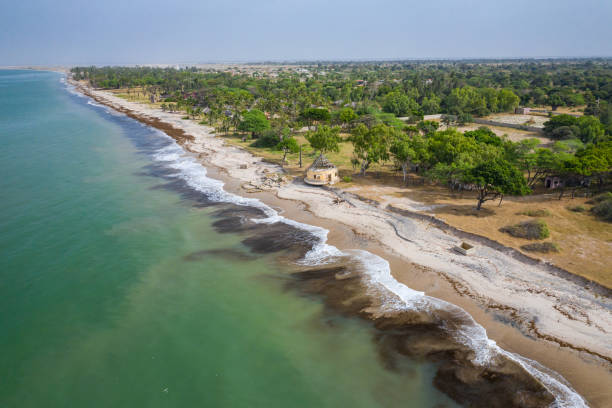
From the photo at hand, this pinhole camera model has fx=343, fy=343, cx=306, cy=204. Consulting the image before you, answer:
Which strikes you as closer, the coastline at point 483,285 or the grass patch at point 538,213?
the coastline at point 483,285

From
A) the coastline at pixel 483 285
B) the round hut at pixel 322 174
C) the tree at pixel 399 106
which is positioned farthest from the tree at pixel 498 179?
the tree at pixel 399 106

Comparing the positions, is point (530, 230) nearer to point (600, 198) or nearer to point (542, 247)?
point (542, 247)

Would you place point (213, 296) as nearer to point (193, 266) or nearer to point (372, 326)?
point (193, 266)

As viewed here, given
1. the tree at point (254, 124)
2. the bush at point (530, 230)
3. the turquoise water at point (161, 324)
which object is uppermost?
the tree at point (254, 124)

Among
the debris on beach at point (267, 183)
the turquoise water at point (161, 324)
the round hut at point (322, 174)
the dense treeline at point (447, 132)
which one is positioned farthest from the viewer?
the debris on beach at point (267, 183)

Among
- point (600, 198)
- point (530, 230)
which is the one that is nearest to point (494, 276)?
point (530, 230)

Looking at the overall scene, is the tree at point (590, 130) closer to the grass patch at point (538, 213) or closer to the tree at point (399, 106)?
the tree at point (399, 106)

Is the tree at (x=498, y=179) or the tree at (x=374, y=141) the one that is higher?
the tree at (x=374, y=141)

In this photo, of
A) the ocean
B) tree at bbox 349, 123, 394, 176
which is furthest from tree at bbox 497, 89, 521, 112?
the ocean

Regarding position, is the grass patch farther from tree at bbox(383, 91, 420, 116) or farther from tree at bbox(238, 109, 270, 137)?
tree at bbox(383, 91, 420, 116)
